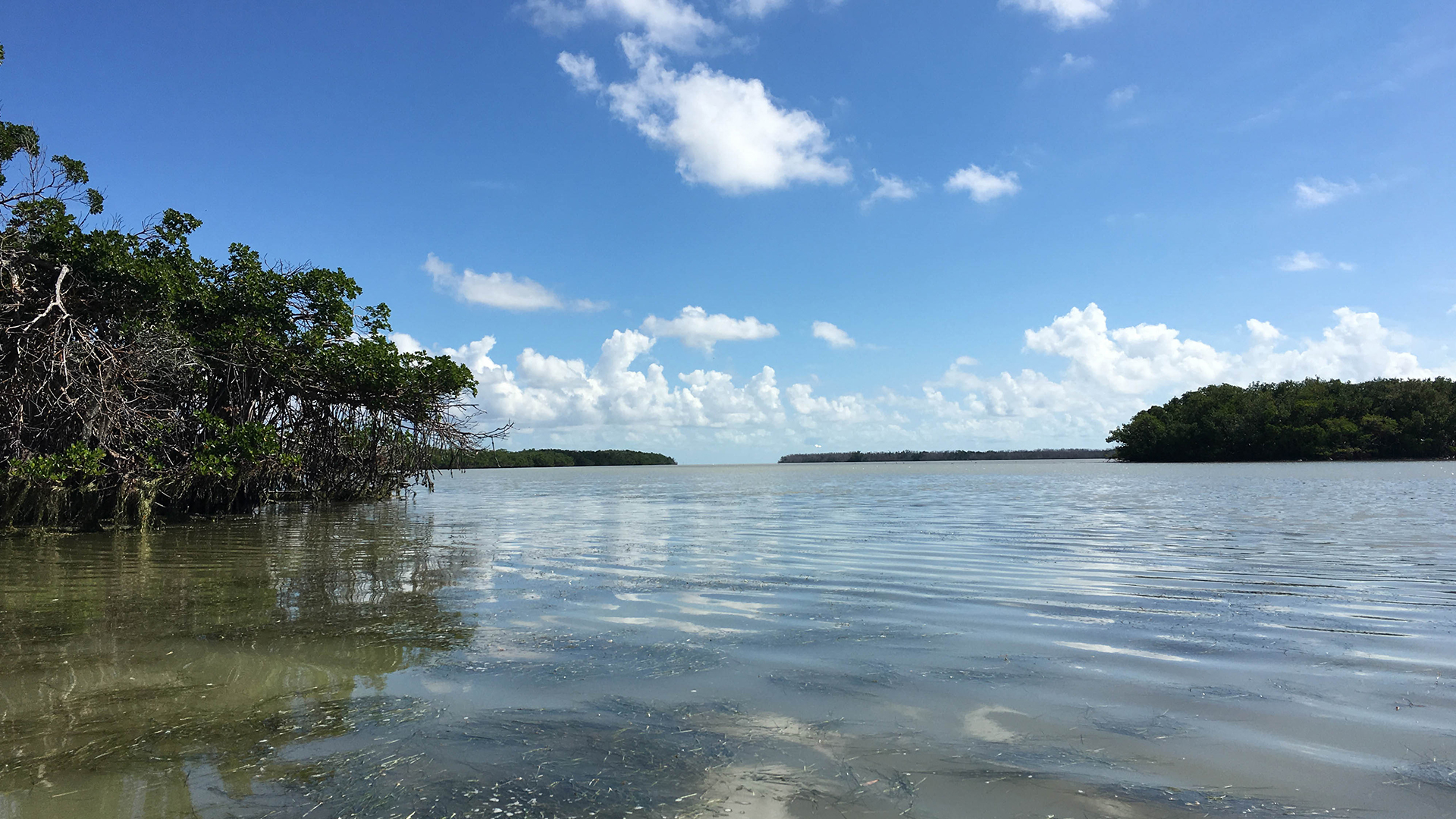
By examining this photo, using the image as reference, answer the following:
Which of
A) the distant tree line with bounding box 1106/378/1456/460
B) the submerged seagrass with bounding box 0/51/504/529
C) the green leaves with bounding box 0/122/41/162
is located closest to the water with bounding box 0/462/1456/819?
the submerged seagrass with bounding box 0/51/504/529

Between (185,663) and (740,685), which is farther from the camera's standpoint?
(185,663)

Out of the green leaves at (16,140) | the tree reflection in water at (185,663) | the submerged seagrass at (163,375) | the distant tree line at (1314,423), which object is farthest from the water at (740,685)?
the distant tree line at (1314,423)

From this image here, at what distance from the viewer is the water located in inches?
112

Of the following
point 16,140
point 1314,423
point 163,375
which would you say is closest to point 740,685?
point 163,375

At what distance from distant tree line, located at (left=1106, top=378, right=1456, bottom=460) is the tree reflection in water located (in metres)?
76.9

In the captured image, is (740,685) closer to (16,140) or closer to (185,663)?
(185,663)

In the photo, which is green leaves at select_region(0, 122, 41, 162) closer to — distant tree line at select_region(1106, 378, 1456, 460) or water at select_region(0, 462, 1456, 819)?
water at select_region(0, 462, 1456, 819)

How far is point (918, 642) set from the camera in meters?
5.07

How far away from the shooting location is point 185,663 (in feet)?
15.0

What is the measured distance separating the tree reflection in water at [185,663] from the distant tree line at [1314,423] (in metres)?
76.9

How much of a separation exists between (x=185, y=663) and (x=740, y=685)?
3.46 m

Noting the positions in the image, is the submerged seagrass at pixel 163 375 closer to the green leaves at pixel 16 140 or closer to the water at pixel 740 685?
the green leaves at pixel 16 140

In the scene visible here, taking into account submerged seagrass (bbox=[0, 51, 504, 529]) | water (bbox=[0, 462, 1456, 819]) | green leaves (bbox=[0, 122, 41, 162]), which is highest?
green leaves (bbox=[0, 122, 41, 162])

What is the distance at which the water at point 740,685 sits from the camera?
2840mm
